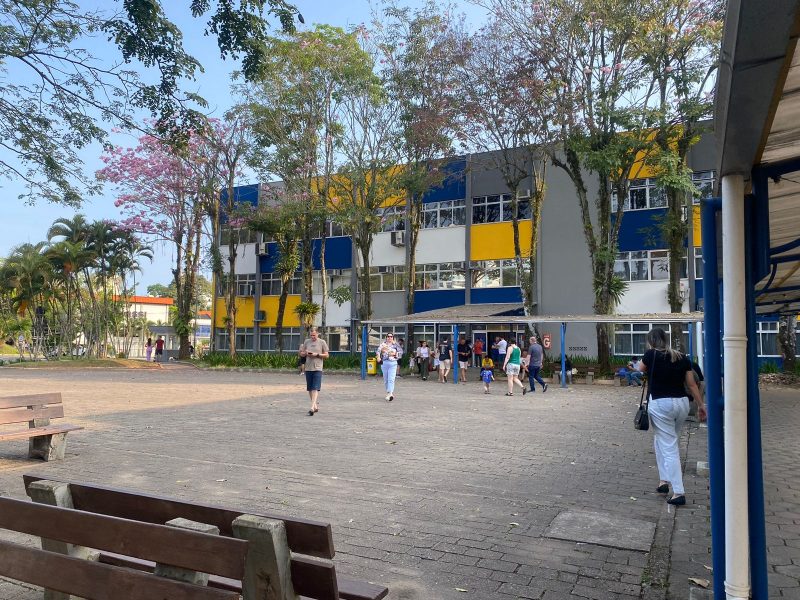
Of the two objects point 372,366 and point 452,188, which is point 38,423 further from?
point 452,188

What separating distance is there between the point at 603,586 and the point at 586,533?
1091 mm

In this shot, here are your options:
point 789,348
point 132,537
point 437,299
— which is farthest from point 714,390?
point 437,299

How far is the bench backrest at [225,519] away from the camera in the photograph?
8.46 feet

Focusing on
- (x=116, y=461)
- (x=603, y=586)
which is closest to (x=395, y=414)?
(x=116, y=461)

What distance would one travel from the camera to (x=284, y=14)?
7.57 m

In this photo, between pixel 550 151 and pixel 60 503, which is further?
pixel 550 151

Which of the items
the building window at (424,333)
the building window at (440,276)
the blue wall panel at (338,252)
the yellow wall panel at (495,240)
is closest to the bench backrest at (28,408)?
the yellow wall panel at (495,240)

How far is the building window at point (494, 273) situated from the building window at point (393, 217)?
4.85 metres

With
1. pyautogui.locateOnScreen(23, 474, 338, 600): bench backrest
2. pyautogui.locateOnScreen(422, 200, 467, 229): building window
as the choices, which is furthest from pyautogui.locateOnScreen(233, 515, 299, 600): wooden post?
pyautogui.locateOnScreen(422, 200, 467, 229): building window

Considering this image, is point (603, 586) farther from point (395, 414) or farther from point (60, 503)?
point (395, 414)

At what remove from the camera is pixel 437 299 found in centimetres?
3597

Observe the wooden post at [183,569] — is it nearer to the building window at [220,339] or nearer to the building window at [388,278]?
the building window at [388,278]

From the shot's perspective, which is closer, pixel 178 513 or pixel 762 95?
pixel 762 95

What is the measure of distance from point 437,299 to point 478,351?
434cm
